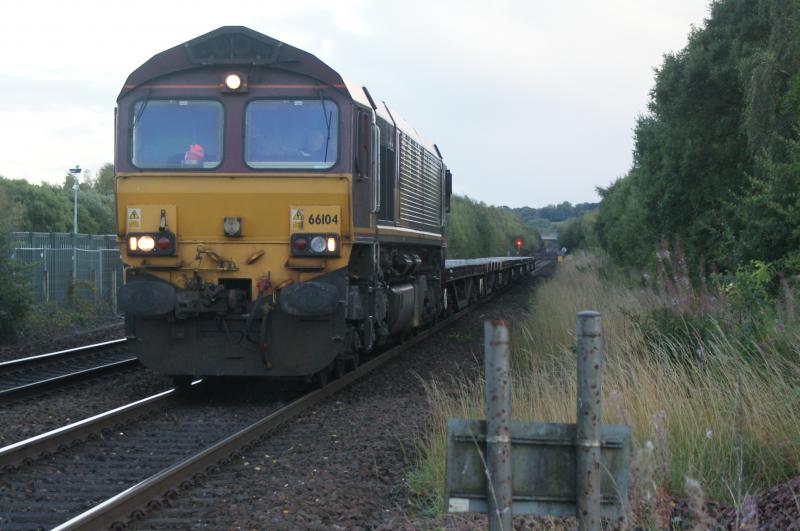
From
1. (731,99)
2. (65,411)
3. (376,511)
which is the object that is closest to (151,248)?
(65,411)

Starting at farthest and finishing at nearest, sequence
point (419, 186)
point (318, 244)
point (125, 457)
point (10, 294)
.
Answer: point (10, 294), point (419, 186), point (318, 244), point (125, 457)

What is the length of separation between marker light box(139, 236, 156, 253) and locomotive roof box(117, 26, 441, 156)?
1612 mm

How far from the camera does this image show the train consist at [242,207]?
9.75m

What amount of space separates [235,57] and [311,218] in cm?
192

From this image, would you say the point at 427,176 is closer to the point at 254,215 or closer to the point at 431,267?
the point at 431,267

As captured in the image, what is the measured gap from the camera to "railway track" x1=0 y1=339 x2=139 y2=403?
10445mm

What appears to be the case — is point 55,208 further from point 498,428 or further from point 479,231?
point 498,428

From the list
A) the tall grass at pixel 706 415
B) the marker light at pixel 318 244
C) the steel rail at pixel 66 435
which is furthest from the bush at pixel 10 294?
the tall grass at pixel 706 415

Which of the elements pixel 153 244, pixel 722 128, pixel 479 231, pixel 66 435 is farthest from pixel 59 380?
pixel 479 231

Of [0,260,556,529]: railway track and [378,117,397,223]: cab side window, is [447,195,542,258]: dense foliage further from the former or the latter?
[0,260,556,529]: railway track

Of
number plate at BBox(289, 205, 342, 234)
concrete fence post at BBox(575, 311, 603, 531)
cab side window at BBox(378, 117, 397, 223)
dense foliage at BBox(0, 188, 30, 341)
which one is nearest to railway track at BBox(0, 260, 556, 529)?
number plate at BBox(289, 205, 342, 234)

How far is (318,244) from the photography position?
9.74 metres

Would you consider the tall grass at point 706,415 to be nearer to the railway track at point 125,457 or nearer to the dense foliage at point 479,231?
the railway track at point 125,457

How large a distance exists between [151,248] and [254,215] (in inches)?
43.2
